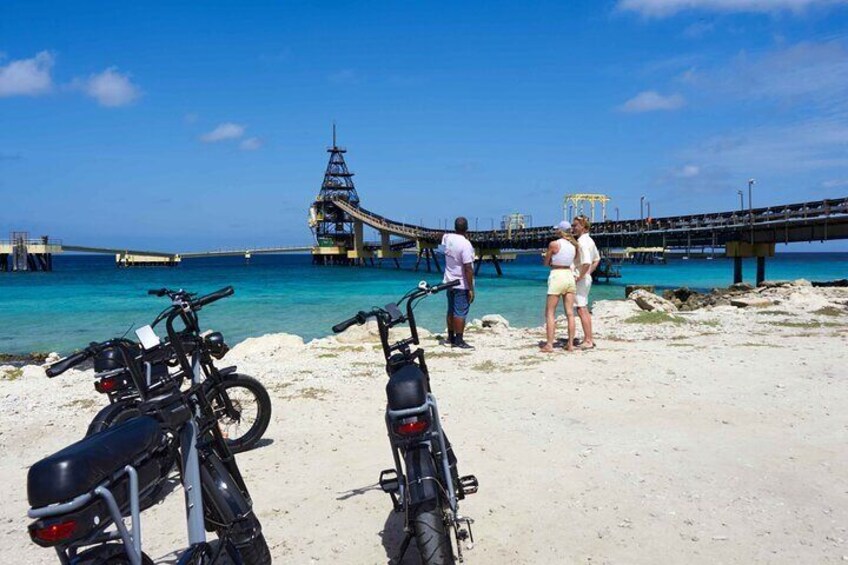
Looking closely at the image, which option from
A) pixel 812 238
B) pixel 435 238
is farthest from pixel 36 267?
pixel 812 238

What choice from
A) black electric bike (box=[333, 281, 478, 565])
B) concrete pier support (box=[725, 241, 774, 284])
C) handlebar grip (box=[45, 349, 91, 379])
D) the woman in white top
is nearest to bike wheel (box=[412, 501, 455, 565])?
black electric bike (box=[333, 281, 478, 565])

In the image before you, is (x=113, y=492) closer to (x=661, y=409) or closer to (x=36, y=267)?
(x=661, y=409)

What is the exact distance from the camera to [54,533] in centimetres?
216

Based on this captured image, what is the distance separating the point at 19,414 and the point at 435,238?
2423 inches

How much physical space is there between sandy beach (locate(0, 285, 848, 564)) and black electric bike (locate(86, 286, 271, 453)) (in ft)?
0.91

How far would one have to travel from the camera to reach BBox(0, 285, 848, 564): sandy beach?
12.8 feet

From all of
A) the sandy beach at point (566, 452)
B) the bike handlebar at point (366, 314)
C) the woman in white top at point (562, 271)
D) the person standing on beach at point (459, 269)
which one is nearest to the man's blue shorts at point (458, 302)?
the person standing on beach at point (459, 269)

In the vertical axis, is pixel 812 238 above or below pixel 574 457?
above

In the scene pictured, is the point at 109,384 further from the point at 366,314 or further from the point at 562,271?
the point at 562,271

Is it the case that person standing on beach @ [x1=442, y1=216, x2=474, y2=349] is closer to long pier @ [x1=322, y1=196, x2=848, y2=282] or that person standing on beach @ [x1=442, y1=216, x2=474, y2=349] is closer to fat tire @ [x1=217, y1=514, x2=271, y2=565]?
fat tire @ [x1=217, y1=514, x2=271, y2=565]

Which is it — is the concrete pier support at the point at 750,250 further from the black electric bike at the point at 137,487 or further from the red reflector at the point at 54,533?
A: the red reflector at the point at 54,533

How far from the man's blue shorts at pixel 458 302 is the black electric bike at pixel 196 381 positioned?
4.68 meters

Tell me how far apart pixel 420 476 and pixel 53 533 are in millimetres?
1691

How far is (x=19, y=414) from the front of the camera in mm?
7352
